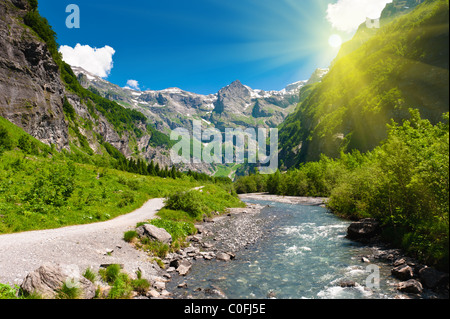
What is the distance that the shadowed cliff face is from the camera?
67875 mm

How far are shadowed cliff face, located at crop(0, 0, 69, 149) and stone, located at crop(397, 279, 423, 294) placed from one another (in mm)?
90956

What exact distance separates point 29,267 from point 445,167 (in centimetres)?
2217

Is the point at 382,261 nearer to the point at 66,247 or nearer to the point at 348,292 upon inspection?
the point at 348,292

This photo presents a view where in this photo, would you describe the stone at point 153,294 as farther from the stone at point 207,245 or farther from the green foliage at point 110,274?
the stone at point 207,245

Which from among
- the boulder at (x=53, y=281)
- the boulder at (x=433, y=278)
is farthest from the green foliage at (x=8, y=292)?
the boulder at (x=433, y=278)

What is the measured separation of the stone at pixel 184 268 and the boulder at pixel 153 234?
334cm

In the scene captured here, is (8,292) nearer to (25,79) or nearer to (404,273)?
(404,273)

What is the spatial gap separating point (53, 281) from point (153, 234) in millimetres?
10245

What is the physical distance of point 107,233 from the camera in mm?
19000

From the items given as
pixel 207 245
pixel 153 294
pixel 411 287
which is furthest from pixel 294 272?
pixel 153 294

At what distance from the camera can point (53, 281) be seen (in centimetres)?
1004

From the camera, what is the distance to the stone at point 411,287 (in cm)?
1233
